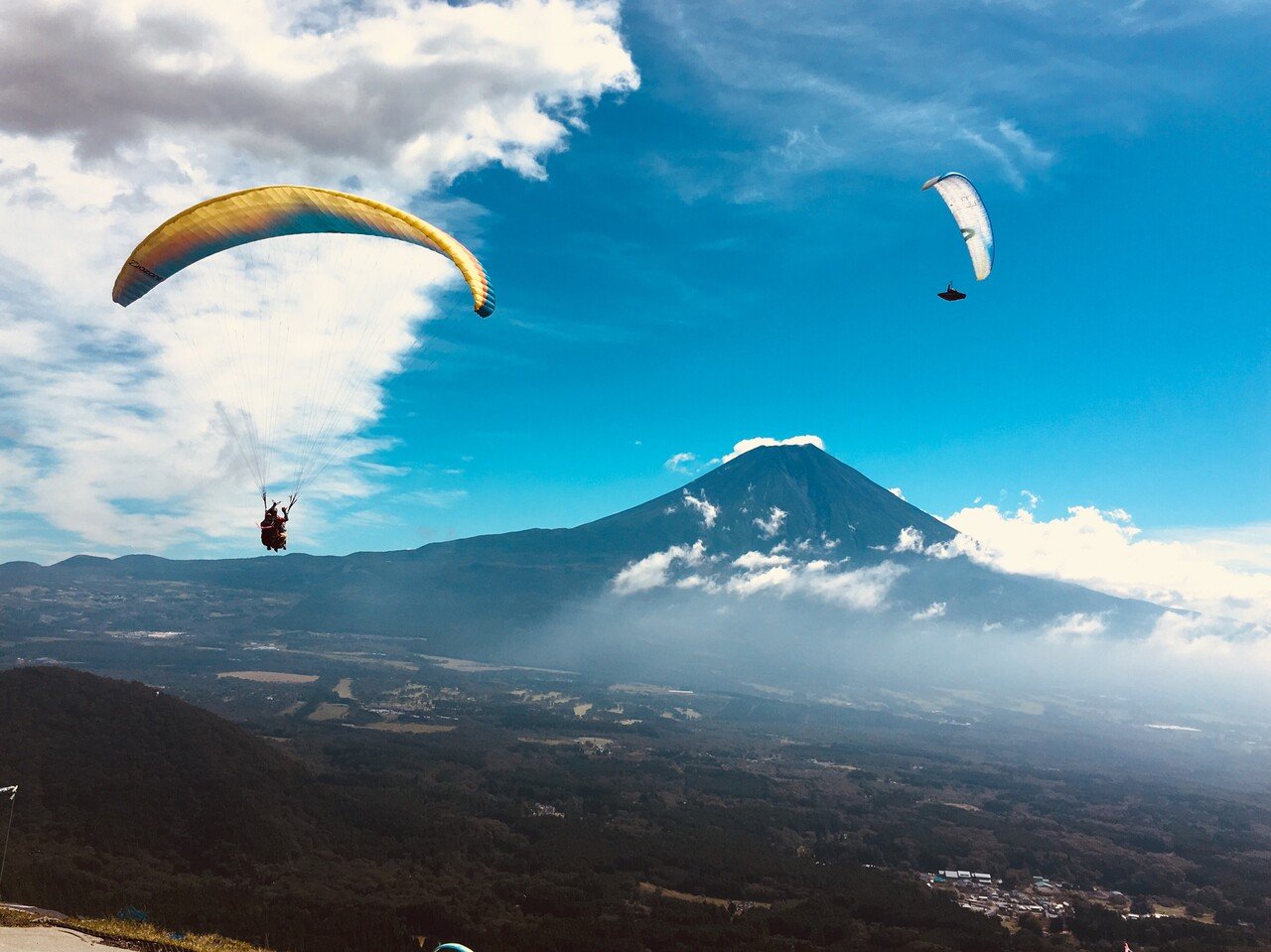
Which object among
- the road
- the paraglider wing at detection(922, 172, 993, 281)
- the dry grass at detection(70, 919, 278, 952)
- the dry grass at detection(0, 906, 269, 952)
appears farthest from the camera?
the paraglider wing at detection(922, 172, 993, 281)

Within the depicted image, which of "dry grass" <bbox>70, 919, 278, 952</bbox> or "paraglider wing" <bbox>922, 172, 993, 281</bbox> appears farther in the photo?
"paraglider wing" <bbox>922, 172, 993, 281</bbox>

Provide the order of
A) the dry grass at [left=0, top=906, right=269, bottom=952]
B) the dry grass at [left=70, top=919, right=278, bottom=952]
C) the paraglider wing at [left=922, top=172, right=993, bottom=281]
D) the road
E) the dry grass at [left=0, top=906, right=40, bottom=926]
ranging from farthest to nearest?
the paraglider wing at [left=922, top=172, right=993, bottom=281]
the dry grass at [left=0, top=906, right=40, bottom=926]
the dry grass at [left=70, top=919, right=278, bottom=952]
the dry grass at [left=0, top=906, right=269, bottom=952]
the road

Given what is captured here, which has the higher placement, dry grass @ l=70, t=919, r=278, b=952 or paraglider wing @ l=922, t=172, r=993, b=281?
paraglider wing @ l=922, t=172, r=993, b=281

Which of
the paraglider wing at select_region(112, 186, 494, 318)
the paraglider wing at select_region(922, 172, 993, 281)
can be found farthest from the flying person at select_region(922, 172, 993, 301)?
the paraglider wing at select_region(112, 186, 494, 318)

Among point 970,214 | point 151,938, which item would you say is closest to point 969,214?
point 970,214

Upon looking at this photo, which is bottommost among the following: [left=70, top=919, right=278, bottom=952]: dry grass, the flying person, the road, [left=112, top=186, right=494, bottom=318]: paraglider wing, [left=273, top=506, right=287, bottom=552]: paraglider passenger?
[left=70, top=919, right=278, bottom=952]: dry grass

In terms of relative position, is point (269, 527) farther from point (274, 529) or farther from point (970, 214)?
point (970, 214)

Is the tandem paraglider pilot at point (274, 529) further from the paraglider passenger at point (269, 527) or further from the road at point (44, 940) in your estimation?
→ the road at point (44, 940)

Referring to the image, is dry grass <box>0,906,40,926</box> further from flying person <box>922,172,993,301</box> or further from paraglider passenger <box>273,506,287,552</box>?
flying person <box>922,172,993,301</box>
